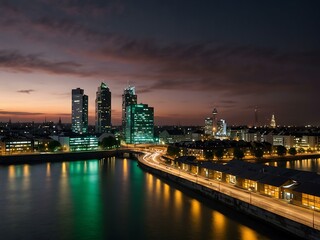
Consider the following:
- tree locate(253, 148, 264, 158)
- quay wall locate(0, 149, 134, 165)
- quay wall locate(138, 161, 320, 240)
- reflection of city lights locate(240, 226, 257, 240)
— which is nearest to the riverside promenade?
quay wall locate(138, 161, 320, 240)

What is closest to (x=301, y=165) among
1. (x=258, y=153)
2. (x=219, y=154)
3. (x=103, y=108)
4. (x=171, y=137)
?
(x=258, y=153)

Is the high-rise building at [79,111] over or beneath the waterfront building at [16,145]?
over

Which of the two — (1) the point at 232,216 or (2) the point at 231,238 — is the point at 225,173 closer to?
(1) the point at 232,216

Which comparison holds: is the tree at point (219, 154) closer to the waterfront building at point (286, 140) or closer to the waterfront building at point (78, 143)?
the waterfront building at point (286, 140)

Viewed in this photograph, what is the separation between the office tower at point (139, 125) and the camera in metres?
47.6

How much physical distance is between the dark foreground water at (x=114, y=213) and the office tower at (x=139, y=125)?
103 ft

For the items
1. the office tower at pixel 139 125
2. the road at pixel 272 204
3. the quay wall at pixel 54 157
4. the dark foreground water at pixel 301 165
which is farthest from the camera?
the office tower at pixel 139 125

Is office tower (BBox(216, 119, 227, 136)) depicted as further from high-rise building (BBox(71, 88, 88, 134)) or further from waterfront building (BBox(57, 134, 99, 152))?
waterfront building (BBox(57, 134, 99, 152))

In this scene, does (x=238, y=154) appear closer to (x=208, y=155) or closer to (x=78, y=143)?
(x=208, y=155)

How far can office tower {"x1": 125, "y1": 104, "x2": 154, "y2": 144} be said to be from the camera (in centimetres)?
4759

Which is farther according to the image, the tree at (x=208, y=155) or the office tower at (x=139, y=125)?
the office tower at (x=139, y=125)

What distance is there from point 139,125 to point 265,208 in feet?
129

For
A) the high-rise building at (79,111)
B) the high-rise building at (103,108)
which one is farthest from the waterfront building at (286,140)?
the high-rise building at (79,111)

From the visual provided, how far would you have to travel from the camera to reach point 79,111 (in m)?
72.4
